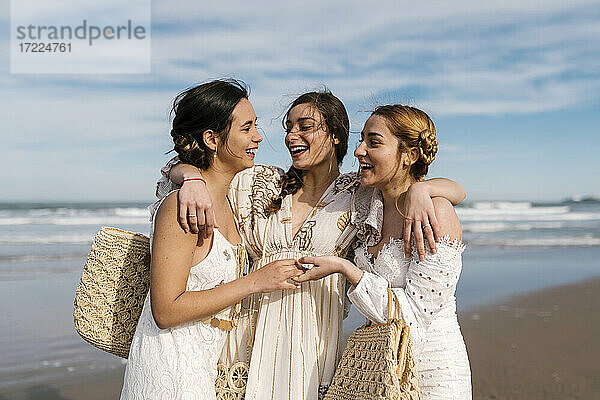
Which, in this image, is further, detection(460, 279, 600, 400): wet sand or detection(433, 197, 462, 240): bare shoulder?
detection(460, 279, 600, 400): wet sand

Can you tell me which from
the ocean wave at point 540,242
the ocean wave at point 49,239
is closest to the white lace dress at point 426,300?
the ocean wave at point 49,239

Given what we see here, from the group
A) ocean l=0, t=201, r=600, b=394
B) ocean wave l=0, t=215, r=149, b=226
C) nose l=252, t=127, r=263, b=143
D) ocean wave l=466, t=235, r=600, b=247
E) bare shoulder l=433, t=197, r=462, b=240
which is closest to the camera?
bare shoulder l=433, t=197, r=462, b=240

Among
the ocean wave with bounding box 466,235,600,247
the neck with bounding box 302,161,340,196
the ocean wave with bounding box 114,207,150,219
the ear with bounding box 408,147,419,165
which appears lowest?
the ocean wave with bounding box 466,235,600,247

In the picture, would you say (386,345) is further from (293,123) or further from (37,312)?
(37,312)

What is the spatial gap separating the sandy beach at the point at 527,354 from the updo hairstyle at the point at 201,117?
345cm

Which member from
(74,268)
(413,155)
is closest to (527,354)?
(413,155)

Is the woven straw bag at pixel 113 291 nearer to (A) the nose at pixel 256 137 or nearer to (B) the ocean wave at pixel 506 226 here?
(A) the nose at pixel 256 137

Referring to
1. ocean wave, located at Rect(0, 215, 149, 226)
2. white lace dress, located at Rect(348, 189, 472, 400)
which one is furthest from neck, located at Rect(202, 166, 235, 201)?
A: ocean wave, located at Rect(0, 215, 149, 226)

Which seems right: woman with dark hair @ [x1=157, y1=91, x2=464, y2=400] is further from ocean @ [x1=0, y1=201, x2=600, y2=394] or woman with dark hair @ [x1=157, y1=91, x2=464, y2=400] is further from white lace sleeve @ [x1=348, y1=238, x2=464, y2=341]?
ocean @ [x1=0, y1=201, x2=600, y2=394]

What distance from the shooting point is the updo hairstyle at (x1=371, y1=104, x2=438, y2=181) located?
3.12m

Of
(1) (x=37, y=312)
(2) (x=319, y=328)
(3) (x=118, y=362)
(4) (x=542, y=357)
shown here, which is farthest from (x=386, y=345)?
(1) (x=37, y=312)

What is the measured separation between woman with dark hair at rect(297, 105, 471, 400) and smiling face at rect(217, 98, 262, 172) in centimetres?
52

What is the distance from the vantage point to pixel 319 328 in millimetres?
3248

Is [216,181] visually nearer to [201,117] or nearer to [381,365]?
[201,117]
